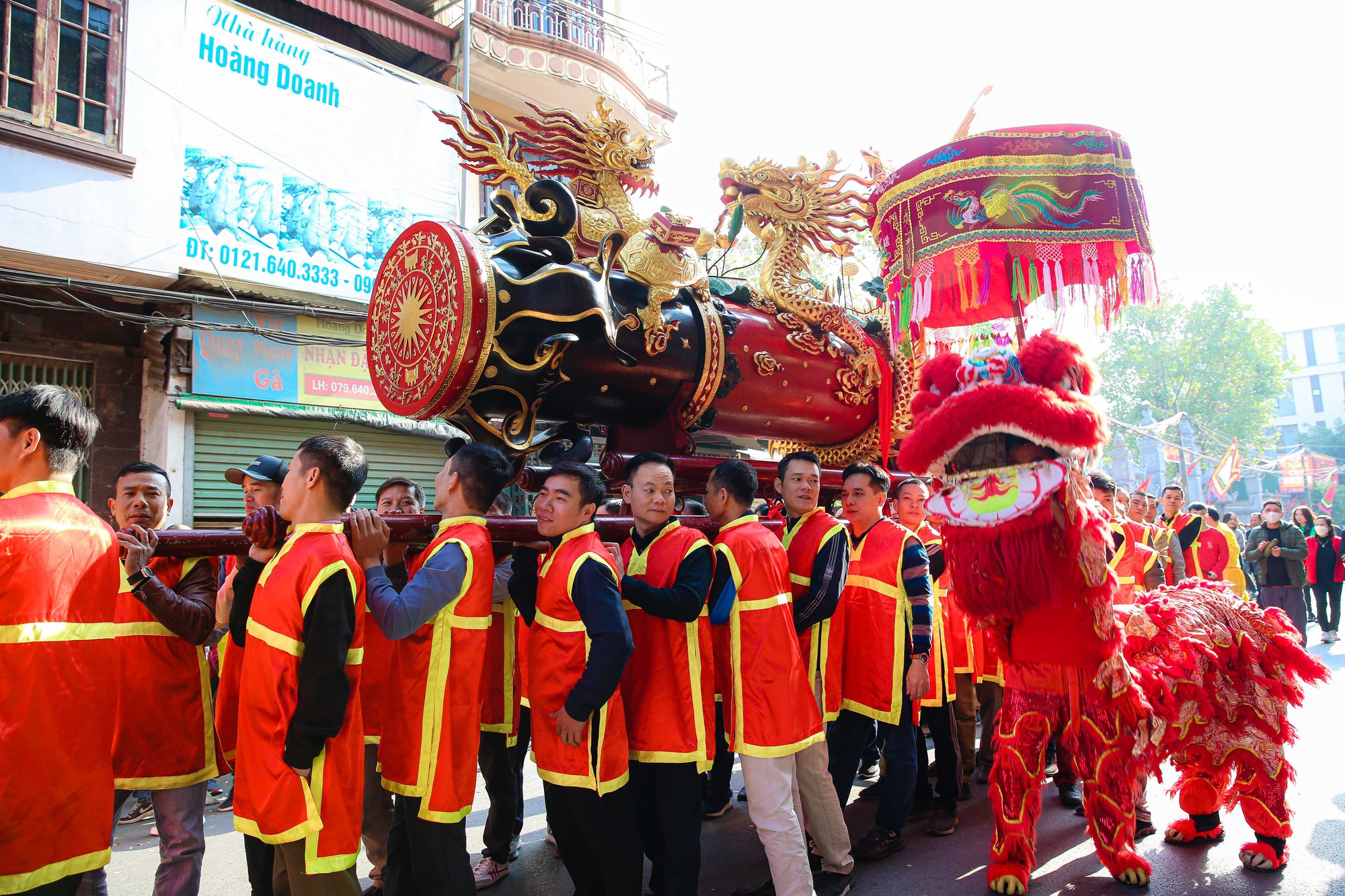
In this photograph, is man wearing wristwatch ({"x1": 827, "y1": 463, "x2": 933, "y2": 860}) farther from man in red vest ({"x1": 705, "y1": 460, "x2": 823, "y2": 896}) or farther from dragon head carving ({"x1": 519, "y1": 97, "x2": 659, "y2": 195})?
dragon head carving ({"x1": 519, "y1": 97, "x2": 659, "y2": 195})

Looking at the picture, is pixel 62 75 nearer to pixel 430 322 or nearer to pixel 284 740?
pixel 430 322

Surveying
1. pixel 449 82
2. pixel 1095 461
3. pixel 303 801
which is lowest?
pixel 303 801

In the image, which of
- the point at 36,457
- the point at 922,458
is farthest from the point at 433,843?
the point at 922,458

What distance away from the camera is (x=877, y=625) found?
3.89 m

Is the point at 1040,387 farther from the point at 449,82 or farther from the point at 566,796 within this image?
the point at 449,82

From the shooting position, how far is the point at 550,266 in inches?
139

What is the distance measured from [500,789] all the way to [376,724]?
2.05 feet

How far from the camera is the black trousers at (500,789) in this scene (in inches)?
137

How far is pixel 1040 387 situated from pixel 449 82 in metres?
9.57

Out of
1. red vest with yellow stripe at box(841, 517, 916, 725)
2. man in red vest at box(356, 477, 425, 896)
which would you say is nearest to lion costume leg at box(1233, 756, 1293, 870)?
red vest with yellow stripe at box(841, 517, 916, 725)

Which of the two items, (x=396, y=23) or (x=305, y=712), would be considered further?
(x=396, y=23)

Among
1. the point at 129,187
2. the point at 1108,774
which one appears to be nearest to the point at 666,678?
the point at 1108,774

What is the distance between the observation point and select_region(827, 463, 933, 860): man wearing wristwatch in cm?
369

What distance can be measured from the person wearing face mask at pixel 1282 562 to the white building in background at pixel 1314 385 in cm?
4169
